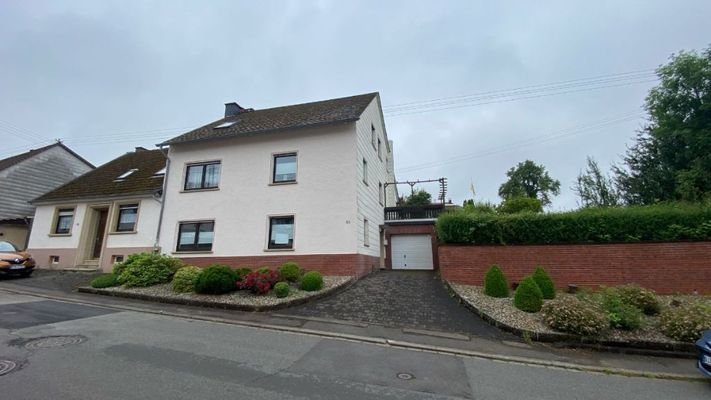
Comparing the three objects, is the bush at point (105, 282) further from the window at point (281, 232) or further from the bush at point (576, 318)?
the bush at point (576, 318)

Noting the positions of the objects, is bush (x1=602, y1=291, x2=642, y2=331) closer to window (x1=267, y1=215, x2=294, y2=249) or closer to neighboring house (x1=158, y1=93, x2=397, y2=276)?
neighboring house (x1=158, y1=93, x2=397, y2=276)

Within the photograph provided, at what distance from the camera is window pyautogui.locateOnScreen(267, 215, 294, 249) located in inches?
539

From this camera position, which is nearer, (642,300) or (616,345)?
(616,345)

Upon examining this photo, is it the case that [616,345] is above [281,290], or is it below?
below

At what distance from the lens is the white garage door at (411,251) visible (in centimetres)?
1786

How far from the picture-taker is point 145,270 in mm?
12266

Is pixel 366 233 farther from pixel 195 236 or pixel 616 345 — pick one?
pixel 616 345

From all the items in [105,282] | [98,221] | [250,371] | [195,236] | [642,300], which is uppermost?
[98,221]

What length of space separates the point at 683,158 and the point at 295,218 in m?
23.5

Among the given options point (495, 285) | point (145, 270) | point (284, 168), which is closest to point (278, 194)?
point (284, 168)

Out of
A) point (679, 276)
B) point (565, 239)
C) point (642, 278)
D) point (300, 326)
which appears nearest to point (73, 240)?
point (300, 326)

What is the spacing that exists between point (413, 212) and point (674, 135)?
54.7ft

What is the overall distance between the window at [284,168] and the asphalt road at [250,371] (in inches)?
320

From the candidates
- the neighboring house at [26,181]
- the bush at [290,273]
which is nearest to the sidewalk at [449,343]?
the bush at [290,273]
